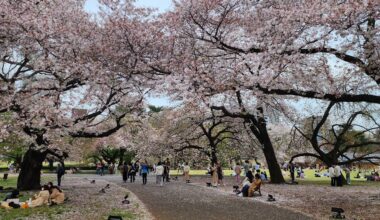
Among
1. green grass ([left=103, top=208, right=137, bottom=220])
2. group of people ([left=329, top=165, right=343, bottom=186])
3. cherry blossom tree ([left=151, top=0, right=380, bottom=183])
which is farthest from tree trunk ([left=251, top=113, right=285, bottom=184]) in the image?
green grass ([left=103, top=208, right=137, bottom=220])

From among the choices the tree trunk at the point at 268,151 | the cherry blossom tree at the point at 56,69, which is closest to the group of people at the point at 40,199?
the cherry blossom tree at the point at 56,69

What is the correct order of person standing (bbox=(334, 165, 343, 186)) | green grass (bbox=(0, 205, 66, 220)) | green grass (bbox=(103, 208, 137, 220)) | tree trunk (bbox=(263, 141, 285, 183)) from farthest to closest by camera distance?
1. tree trunk (bbox=(263, 141, 285, 183))
2. person standing (bbox=(334, 165, 343, 186))
3. green grass (bbox=(0, 205, 66, 220))
4. green grass (bbox=(103, 208, 137, 220))

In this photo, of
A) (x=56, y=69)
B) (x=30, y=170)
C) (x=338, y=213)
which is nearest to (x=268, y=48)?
(x=338, y=213)

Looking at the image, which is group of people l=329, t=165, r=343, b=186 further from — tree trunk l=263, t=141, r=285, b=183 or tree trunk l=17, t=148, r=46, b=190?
tree trunk l=17, t=148, r=46, b=190

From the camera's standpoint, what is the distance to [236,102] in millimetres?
27297

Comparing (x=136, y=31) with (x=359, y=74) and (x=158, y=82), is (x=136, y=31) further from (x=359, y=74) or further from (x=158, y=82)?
(x=359, y=74)

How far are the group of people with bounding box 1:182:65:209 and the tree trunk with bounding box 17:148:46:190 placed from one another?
21.4 feet

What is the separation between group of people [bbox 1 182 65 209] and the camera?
1464 centimetres

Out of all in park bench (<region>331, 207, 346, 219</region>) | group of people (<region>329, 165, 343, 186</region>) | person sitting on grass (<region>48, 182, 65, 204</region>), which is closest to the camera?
park bench (<region>331, 207, 346, 219</region>)

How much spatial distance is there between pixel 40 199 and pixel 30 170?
24.6 feet

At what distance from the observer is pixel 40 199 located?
15367 millimetres

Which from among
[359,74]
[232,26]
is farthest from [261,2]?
[359,74]

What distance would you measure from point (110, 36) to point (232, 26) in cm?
516

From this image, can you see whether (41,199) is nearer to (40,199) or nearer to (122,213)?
(40,199)
